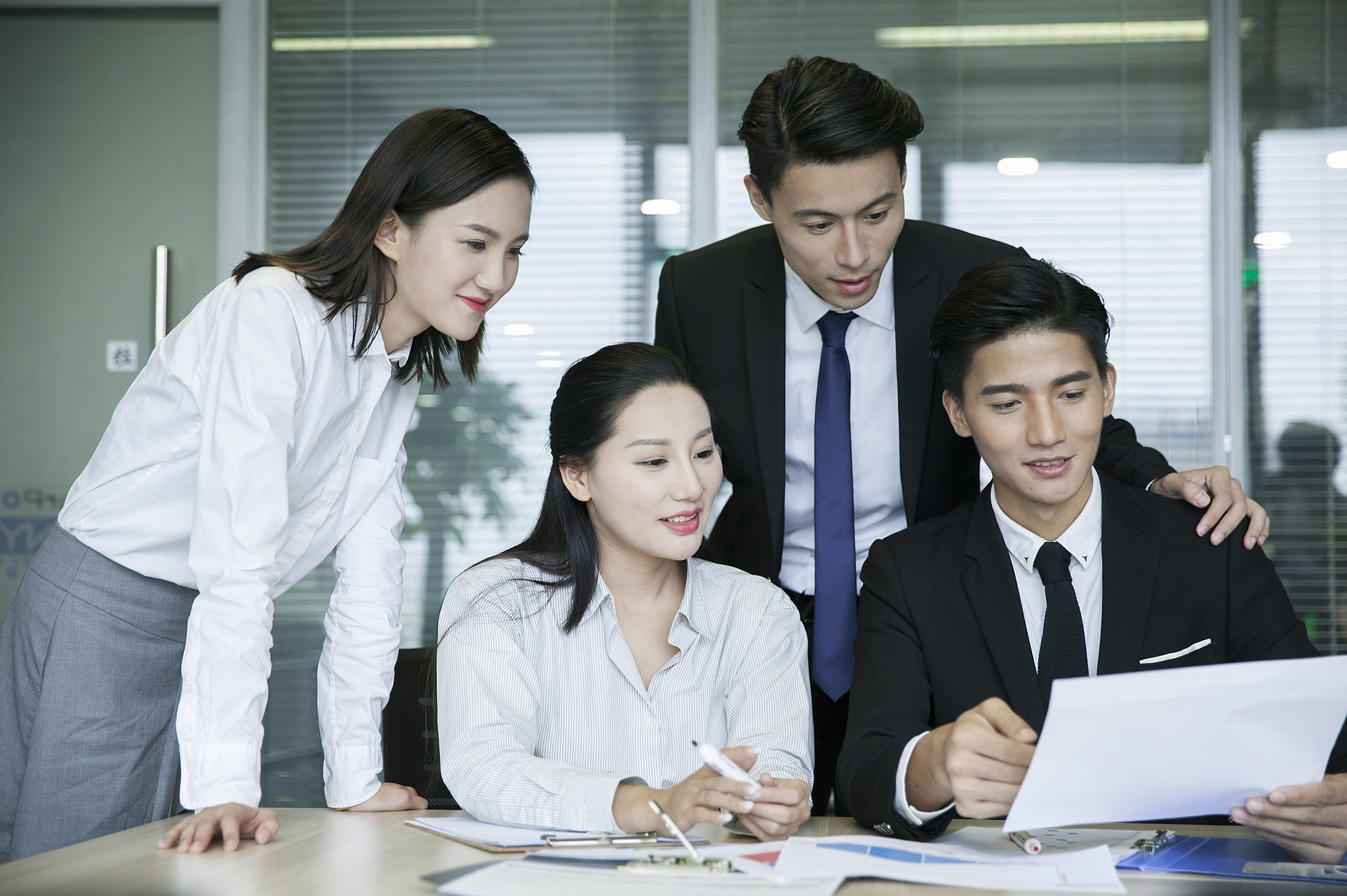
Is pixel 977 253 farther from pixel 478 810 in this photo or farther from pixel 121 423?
pixel 121 423

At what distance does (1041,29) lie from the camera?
3.39 m

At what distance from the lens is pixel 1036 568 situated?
169 centimetres

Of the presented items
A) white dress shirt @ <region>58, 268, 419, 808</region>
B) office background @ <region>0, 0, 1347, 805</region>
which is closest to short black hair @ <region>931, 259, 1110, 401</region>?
white dress shirt @ <region>58, 268, 419, 808</region>

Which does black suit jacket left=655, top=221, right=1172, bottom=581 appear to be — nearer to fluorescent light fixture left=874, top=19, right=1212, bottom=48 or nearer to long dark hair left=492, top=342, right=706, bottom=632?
long dark hair left=492, top=342, right=706, bottom=632

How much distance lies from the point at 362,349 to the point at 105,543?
0.47 metres

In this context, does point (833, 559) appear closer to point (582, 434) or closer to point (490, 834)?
point (582, 434)

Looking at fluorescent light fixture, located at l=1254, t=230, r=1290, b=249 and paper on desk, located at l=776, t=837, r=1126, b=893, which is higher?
fluorescent light fixture, located at l=1254, t=230, r=1290, b=249

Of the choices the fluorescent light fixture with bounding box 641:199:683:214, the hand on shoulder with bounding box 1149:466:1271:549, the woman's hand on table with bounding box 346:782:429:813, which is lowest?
the woman's hand on table with bounding box 346:782:429:813

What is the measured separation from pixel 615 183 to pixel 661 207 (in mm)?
163

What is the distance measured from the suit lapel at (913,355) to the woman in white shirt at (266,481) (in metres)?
0.72

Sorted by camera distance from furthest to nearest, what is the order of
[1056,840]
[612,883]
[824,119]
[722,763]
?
[824,119] → [1056,840] → [722,763] → [612,883]

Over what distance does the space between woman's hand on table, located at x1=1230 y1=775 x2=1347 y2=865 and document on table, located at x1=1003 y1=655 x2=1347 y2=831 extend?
0.05 feet

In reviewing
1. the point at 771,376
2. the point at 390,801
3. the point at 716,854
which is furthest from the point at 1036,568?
Result: the point at 390,801

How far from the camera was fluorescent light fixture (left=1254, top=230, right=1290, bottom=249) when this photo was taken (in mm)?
3318
